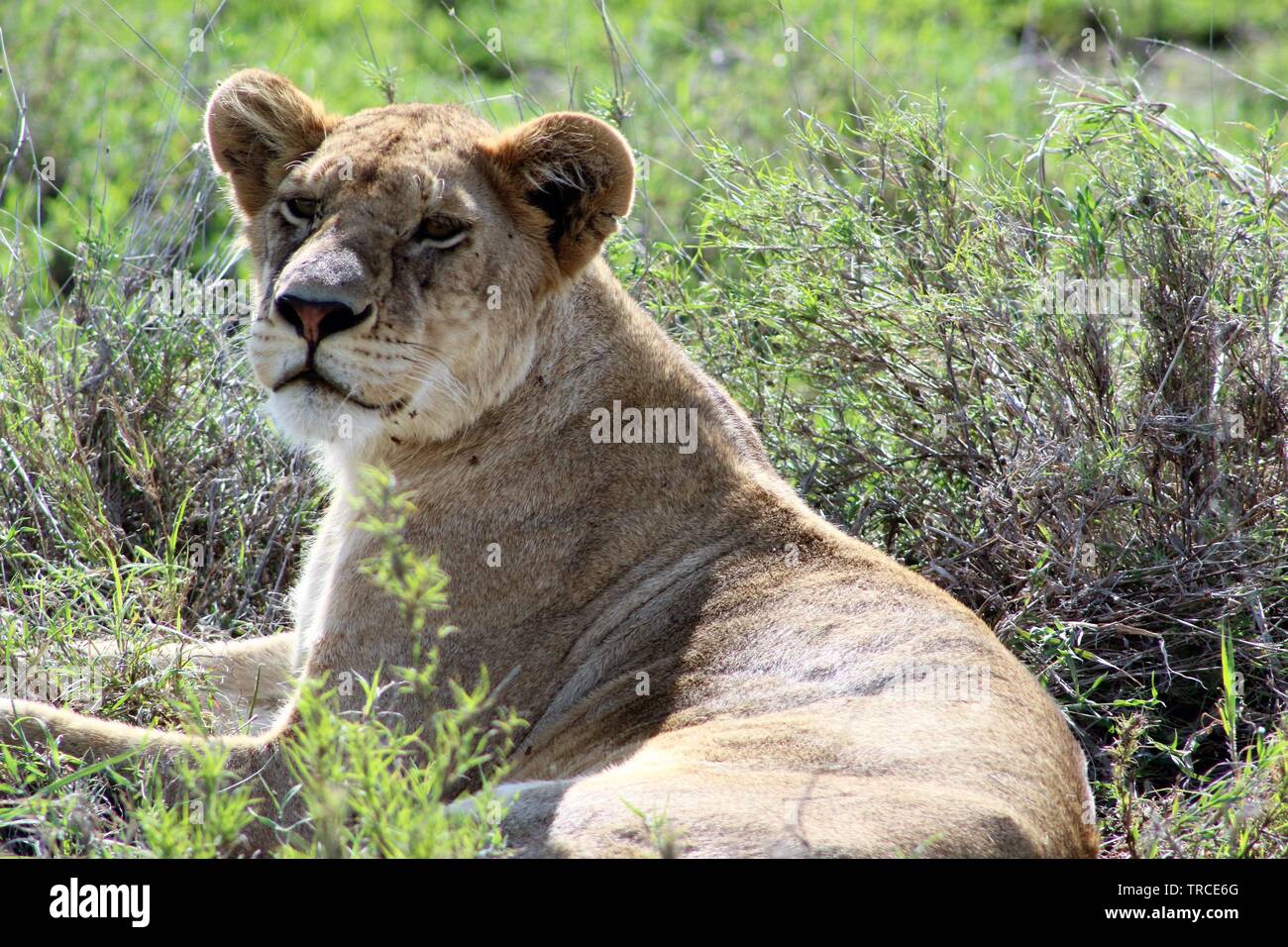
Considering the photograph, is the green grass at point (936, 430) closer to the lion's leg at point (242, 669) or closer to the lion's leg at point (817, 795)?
the lion's leg at point (242, 669)

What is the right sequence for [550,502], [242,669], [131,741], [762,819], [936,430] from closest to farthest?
[762,819]
[131,741]
[550,502]
[242,669]
[936,430]

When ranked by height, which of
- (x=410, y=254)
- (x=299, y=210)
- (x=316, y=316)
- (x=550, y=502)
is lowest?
(x=550, y=502)

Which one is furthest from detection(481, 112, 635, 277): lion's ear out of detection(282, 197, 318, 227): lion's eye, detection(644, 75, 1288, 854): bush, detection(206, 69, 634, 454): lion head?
detection(644, 75, 1288, 854): bush

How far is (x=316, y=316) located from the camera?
147 inches

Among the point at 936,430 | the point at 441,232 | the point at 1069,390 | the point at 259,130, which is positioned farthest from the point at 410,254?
the point at 1069,390

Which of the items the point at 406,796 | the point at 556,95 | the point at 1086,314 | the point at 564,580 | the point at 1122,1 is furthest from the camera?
the point at 1122,1

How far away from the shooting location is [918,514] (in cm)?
490

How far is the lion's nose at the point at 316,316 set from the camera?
3725 mm

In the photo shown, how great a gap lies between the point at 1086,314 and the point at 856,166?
1.19 metres

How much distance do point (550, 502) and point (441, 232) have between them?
0.74m

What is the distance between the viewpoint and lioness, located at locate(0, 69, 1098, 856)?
3455mm

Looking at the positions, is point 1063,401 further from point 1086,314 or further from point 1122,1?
point 1122,1

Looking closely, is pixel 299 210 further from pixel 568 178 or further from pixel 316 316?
pixel 568 178
